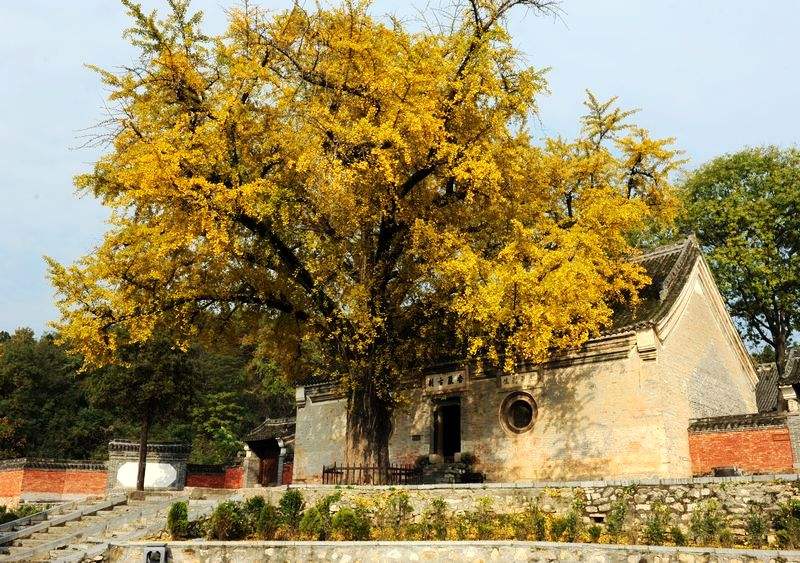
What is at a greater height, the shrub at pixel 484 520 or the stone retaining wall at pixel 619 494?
the stone retaining wall at pixel 619 494

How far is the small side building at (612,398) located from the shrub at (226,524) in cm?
844

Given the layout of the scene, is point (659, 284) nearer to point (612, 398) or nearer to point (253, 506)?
point (612, 398)

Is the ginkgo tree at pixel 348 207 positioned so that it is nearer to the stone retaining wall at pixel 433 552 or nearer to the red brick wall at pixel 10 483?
the stone retaining wall at pixel 433 552

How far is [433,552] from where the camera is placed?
38.6 ft

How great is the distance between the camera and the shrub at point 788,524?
1029cm

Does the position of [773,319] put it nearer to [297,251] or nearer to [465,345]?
[465,345]

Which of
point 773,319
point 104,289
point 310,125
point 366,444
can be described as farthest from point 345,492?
point 773,319

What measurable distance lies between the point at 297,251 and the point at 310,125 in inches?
145

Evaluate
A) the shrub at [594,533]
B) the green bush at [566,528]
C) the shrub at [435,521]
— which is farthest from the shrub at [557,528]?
the shrub at [435,521]

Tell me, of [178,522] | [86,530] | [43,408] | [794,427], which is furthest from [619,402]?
[43,408]

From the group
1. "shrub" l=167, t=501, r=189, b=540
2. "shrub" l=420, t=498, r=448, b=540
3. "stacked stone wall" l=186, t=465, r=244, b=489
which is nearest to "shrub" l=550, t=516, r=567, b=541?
"shrub" l=420, t=498, r=448, b=540

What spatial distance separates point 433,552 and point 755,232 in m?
26.2

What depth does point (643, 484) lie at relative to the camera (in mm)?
12508

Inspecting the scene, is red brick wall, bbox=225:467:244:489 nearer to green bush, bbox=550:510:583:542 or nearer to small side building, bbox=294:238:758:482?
small side building, bbox=294:238:758:482
